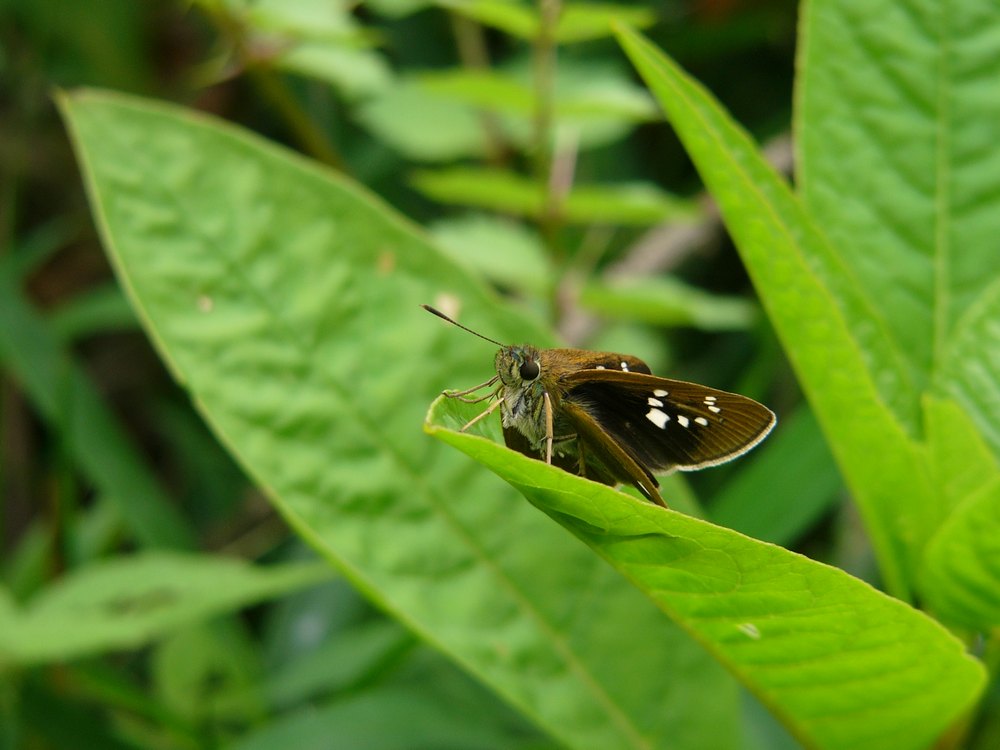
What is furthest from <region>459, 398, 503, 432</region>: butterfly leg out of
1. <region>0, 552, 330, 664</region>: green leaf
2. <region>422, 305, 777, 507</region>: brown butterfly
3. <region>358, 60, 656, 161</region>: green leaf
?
<region>358, 60, 656, 161</region>: green leaf

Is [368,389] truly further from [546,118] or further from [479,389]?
[546,118]

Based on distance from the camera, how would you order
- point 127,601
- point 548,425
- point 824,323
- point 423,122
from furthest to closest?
point 423,122, point 127,601, point 548,425, point 824,323

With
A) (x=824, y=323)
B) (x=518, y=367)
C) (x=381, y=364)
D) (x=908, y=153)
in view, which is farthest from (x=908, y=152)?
(x=381, y=364)

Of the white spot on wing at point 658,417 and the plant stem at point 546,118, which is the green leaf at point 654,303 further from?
the white spot on wing at point 658,417

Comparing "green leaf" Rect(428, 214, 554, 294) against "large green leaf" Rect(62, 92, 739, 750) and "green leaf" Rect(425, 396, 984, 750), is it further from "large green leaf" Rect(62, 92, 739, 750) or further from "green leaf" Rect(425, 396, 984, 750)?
"green leaf" Rect(425, 396, 984, 750)

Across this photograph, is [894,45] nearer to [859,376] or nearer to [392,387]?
[859,376]

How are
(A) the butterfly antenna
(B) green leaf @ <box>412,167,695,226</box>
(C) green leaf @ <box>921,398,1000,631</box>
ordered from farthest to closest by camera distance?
(B) green leaf @ <box>412,167,695,226</box> < (A) the butterfly antenna < (C) green leaf @ <box>921,398,1000,631</box>
